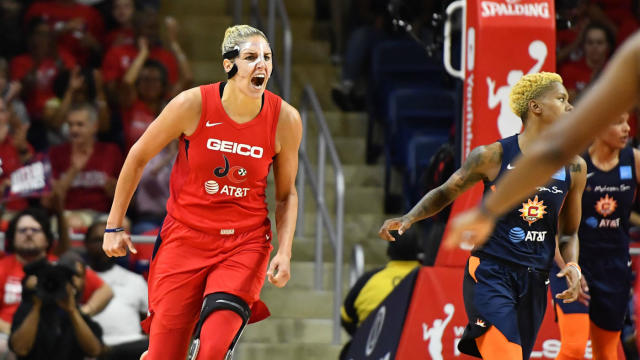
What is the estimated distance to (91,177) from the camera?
9773mm

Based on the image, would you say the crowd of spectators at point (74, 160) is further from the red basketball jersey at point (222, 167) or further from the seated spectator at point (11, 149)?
the red basketball jersey at point (222, 167)

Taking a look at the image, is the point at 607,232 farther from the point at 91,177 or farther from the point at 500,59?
the point at 91,177

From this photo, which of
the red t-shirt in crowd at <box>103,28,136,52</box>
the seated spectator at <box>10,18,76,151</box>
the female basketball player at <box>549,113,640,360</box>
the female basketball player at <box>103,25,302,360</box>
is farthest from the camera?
the red t-shirt in crowd at <box>103,28,136,52</box>

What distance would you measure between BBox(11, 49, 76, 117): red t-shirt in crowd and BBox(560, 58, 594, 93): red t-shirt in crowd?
15.7 feet

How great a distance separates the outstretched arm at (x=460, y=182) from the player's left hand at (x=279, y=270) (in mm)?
521

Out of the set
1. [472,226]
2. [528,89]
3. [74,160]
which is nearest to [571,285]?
[528,89]

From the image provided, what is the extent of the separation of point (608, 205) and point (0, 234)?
452 centimetres

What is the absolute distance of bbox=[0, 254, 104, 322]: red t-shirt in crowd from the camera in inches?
319

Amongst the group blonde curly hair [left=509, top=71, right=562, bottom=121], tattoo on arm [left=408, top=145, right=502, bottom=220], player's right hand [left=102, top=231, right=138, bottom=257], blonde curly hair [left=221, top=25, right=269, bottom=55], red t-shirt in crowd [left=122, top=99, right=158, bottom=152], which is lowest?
red t-shirt in crowd [left=122, top=99, right=158, bottom=152]

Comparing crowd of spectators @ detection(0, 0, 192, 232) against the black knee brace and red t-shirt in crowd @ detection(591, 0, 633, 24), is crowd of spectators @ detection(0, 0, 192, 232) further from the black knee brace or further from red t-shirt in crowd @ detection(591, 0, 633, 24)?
red t-shirt in crowd @ detection(591, 0, 633, 24)

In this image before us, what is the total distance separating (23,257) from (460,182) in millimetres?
3931

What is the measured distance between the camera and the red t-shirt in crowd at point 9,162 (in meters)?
9.38

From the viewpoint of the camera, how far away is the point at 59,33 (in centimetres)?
1123

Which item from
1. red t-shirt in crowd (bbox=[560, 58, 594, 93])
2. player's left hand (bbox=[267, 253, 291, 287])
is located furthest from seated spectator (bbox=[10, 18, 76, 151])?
player's left hand (bbox=[267, 253, 291, 287])
